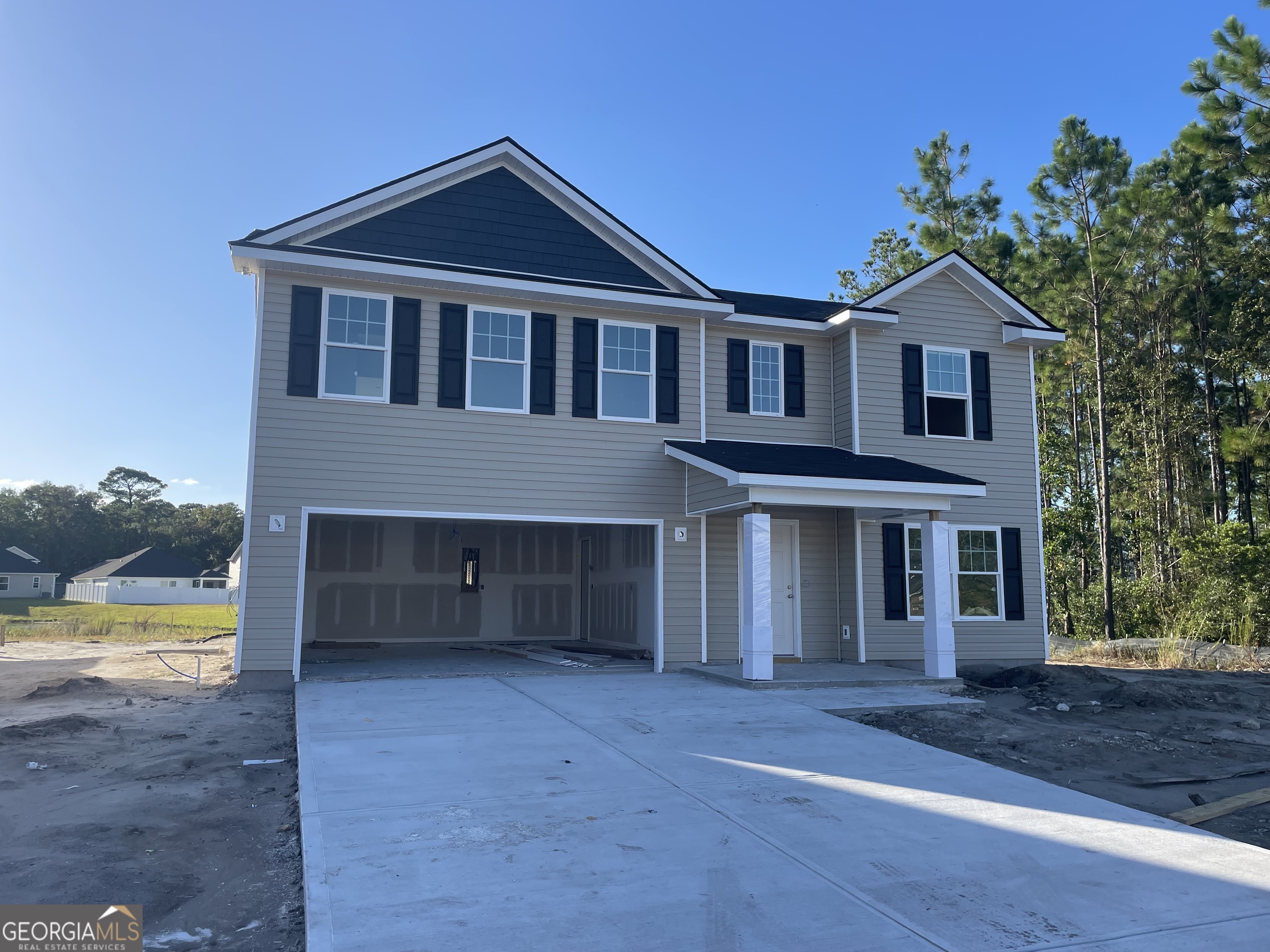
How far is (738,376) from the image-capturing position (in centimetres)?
1445

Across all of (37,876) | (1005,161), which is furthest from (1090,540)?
(37,876)

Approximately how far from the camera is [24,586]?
60.9m

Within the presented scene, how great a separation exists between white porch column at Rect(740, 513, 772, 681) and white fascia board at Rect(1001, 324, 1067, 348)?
648 centimetres

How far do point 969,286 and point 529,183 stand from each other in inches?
304

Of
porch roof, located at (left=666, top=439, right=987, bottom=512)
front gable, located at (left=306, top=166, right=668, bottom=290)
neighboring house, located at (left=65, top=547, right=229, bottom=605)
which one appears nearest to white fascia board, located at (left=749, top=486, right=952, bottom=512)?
porch roof, located at (left=666, top=439, right=987, bottom=512)

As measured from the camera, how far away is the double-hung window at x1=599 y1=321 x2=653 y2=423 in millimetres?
13555

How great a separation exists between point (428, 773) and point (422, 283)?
7863mm

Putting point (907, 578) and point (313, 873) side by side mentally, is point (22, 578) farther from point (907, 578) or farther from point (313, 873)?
point (313, 873)

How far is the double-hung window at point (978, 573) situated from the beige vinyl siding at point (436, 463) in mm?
4661

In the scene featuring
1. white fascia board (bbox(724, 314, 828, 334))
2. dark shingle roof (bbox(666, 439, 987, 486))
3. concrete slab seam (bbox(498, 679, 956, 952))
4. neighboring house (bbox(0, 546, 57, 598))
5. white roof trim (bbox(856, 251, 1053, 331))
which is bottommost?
concrete slab seam (bbox(498, 679, 956, 952))

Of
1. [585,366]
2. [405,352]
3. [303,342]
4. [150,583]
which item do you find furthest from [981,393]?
[150,583]

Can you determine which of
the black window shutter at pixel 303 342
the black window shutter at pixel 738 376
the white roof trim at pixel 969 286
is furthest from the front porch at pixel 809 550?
the black window shutter at pixel 303 342

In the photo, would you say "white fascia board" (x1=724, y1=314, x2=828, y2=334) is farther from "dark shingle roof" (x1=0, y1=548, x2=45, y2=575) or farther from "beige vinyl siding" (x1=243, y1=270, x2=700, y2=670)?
"dark shingle roof" (x1=0, y1=548, x2=45, y2=575)

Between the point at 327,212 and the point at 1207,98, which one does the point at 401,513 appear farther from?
the point at 1207,98
